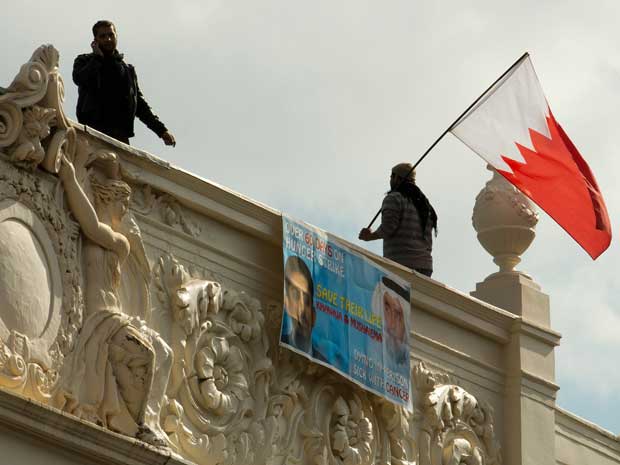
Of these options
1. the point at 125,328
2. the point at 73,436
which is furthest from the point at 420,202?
the point at 73,436

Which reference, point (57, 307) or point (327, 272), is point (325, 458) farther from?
point (57, 307)

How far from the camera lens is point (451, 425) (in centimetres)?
2061

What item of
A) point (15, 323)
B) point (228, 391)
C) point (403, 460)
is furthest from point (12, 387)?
point (403, 460)

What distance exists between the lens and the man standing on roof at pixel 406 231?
68.0 ft

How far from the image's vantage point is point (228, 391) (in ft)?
61.2

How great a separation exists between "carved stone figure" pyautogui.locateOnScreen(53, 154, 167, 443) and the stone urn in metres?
4.68

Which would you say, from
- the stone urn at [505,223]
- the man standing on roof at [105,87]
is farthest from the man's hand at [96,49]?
the stone urn at [505,223]

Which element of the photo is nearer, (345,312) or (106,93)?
(106,93)

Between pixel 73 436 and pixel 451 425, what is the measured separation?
447 cm

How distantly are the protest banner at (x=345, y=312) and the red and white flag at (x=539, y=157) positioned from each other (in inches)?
70.2

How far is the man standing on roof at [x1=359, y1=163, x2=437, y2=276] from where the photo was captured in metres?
20.7

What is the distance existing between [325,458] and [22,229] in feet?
10.9

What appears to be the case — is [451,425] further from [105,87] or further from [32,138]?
[32,138]

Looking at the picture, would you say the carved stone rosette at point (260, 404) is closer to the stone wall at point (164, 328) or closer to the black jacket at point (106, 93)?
the stone wall at point (164, 328)
